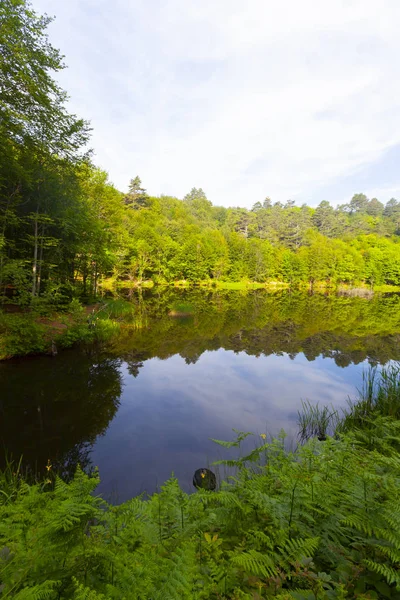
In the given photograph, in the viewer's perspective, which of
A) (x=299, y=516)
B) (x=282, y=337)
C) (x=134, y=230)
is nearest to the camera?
(x=299, y=516)

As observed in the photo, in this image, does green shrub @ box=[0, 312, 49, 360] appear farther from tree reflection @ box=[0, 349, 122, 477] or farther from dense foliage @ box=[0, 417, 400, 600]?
dense foliage @ box=[0, 417, 400, 600]

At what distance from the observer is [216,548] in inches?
84.2

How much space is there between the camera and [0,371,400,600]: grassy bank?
1591 mm

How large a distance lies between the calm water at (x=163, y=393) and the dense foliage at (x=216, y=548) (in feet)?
10.1

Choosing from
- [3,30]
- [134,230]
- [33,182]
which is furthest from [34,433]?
[134,230]

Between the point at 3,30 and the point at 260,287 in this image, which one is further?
the point at 260,287

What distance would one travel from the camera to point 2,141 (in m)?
11.9

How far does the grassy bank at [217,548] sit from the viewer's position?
1591 millimetres

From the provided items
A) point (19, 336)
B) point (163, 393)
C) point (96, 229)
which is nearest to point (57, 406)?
point (163, 393)

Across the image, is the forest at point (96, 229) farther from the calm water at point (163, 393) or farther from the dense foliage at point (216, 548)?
the dense foliage at point (216, 548)

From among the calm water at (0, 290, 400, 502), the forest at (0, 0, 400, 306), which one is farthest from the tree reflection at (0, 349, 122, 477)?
the forest at (0, 0, 400, 306)

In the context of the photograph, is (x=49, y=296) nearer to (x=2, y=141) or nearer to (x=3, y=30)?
(x=2, y=141)

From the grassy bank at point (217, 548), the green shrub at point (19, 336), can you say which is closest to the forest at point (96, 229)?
the green shrub at point (19, 336)

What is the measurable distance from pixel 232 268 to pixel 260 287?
22.8ft
